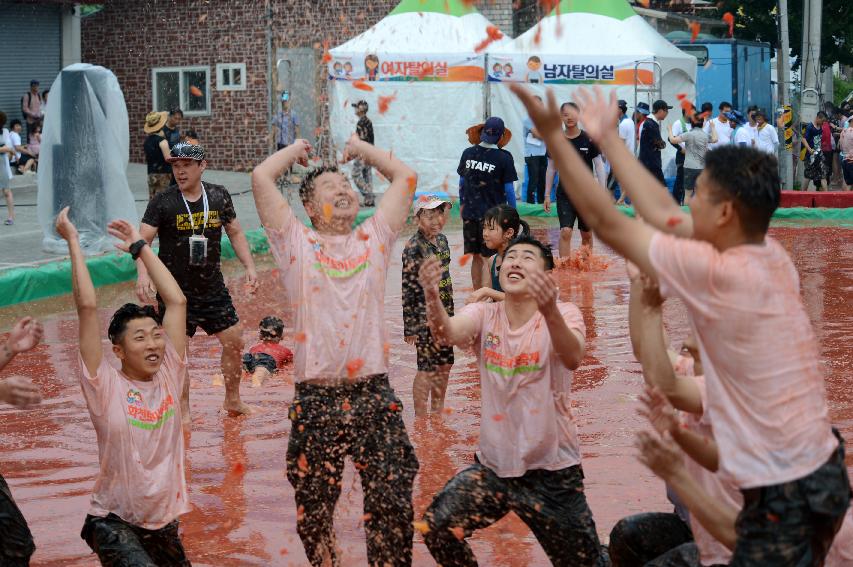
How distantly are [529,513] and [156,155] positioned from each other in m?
13.3

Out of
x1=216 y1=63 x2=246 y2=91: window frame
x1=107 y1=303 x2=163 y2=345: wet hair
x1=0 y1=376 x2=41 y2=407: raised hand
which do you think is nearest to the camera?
x1=0 y1=376 x2=41 y2=407: raised hand

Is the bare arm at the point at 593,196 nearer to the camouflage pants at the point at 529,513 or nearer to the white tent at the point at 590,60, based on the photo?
the camouflage pants at the point at 529,513

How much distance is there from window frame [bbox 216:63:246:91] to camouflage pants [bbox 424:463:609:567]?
24.7 metres

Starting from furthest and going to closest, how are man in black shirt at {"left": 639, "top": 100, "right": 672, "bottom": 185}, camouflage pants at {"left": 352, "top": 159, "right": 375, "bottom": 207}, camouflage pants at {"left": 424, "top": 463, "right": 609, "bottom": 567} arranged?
camouflage pants at {"left": 352, "top": 159, "right": 375, "bottom": 207} < man in black shirt at {"left": 639, "top": 100, "right": 672, "bottom": 185} < camouflage pants at {"left": 424, "top": 463, "right": 609, "bottom": 567}

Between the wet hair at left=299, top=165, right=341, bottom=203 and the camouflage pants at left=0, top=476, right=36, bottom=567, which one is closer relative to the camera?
the camouflage pants at left=0, top=476, right=36, bottom=567

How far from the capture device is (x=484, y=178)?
12430mm

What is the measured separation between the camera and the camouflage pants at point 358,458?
17.5 ft

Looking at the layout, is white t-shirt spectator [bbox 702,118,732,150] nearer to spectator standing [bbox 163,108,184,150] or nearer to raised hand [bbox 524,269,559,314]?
spectator standing [bbox 163,108,184,150]

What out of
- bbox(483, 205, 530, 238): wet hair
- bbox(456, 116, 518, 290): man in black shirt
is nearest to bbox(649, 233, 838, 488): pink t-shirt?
bbox(483, 205, 530, 238): wet hair

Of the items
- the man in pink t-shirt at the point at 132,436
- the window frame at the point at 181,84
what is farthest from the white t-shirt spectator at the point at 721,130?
the man in pink t-shirt at the point at 132,436

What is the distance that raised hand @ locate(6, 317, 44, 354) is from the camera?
4.75 metres

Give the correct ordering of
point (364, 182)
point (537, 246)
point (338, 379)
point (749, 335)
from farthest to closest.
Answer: point (364, 182), point (537, 246), point (338, 379), point (749, 335)

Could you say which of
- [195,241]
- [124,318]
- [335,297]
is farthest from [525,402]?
[195,241]

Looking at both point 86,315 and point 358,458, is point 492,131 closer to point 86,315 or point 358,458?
point 358,458
